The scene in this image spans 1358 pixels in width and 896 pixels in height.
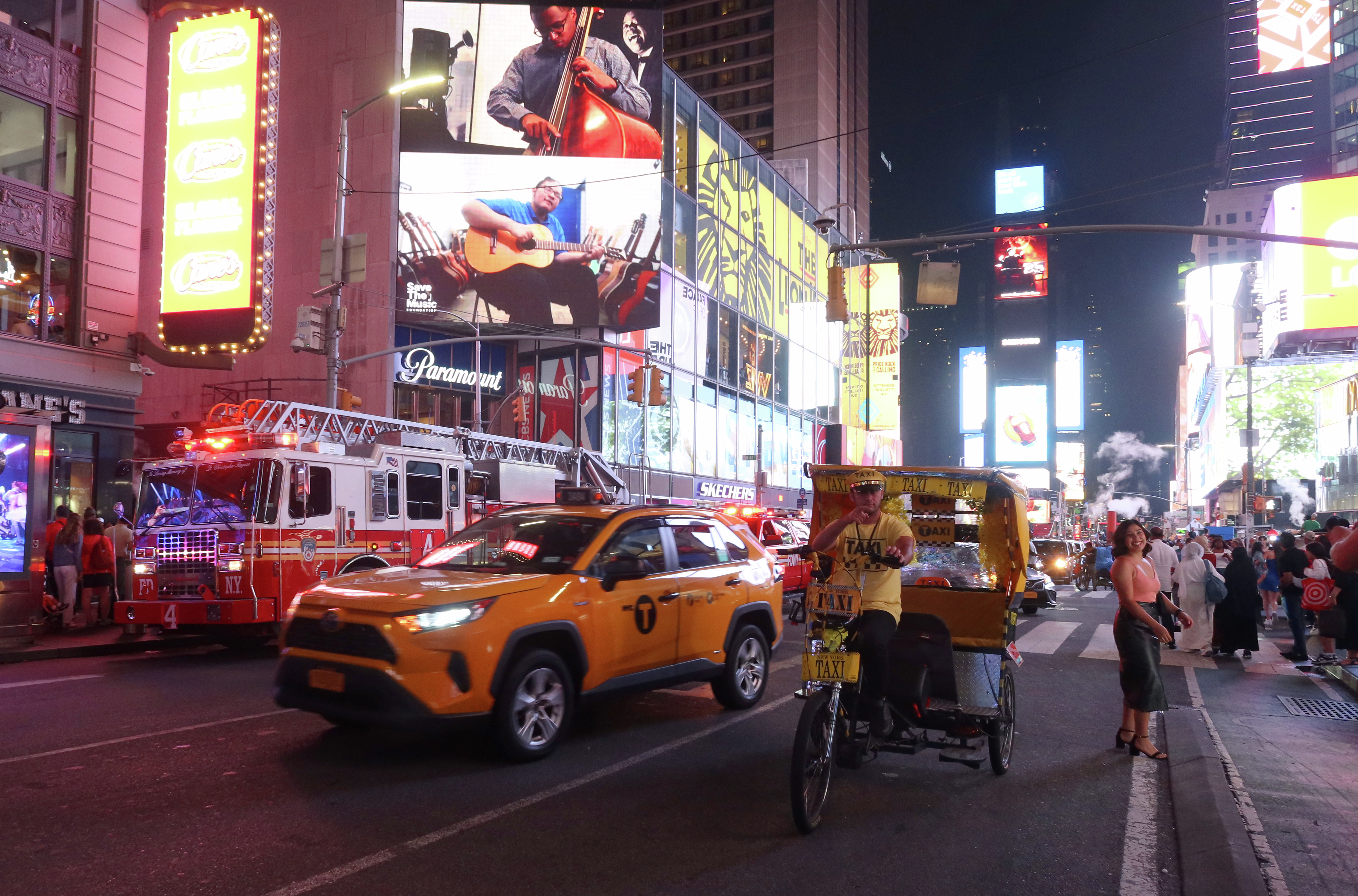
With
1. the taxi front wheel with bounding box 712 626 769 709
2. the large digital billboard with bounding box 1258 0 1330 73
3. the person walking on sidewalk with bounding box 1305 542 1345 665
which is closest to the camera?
the taxi front wheel with bounding box 712 626 769 709

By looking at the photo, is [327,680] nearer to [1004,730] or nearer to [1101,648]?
[1004,730]

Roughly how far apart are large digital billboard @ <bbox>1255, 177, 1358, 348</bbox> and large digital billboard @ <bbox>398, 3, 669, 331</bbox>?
27.0 metres

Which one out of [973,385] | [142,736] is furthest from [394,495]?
[973,385]

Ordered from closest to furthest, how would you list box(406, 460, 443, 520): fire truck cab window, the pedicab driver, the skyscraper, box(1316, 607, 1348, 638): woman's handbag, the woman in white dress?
the pedicab driver
box(1316, 607, 1348, 638): woman's handbag
the woman in white dress
box(406, 460, 443, 520): fire truck cab window
the skyscraper

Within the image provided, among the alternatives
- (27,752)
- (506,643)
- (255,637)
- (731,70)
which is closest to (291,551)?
(255,637)

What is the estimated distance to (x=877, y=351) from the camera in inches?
2579

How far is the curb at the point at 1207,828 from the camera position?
175 inches

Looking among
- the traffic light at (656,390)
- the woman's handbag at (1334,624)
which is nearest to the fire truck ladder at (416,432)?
the traffic light at (656,390)

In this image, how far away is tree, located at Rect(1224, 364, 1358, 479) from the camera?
54.5 m

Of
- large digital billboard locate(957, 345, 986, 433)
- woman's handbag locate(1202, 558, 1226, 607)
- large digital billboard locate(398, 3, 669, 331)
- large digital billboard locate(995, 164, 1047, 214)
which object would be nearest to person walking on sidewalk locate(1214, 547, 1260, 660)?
woman's handbag locate(1202, 558, 1226, 607)

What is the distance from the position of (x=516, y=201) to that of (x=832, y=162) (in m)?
51.0

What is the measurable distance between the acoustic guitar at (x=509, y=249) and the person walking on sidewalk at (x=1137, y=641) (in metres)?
31.5

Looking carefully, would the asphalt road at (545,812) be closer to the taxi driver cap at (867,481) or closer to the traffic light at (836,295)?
the taxi driver cap at (867,481)

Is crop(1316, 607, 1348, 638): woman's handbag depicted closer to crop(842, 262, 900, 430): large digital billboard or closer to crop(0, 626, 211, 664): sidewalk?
crop(0, 626, 211, 664): sidewalk
